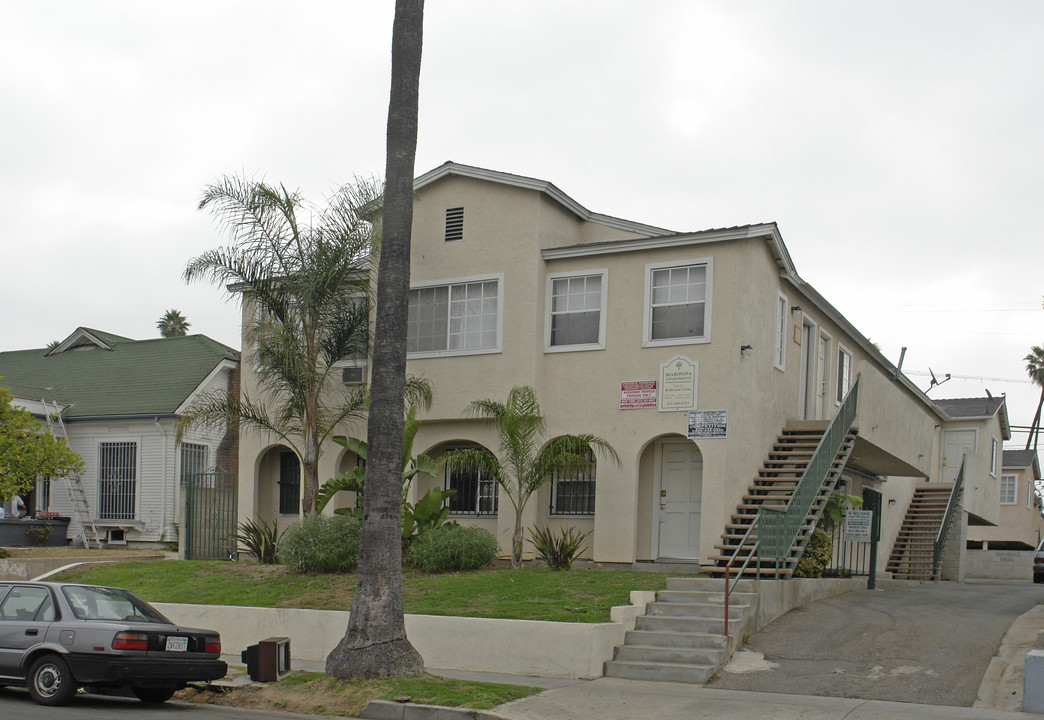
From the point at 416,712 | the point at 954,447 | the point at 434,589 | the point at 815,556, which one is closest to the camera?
the point at 416,712

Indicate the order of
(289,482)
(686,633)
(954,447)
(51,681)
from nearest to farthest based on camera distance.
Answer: (51,681) < (686,633) < (289,482) < (954,447)

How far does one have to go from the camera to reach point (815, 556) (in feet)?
57.1

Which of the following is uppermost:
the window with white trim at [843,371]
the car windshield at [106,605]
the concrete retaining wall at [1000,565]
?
the window with white trim at [843,371]

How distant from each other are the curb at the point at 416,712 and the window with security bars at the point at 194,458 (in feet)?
55.6

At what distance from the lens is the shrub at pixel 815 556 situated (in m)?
16.9

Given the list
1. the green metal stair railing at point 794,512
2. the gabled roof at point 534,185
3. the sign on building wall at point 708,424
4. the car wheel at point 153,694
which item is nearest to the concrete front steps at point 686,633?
the green metal stair railing at point 794,512

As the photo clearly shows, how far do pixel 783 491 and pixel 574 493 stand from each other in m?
3.67

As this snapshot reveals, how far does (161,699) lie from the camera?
11.5 m

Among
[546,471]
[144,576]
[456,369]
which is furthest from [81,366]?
[546,471]

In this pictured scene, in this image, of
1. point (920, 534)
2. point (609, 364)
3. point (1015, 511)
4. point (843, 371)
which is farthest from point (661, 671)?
point (1015, 511)

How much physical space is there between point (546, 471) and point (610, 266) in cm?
386

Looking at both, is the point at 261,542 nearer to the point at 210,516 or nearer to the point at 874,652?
the point at 210,516

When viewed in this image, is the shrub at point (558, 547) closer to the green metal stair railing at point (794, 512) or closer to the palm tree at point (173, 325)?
the green metal stair railing at point (794, 512)

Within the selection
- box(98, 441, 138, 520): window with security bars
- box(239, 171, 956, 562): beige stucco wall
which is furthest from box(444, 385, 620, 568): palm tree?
box(98, 441, 138, 520): window with security bars
